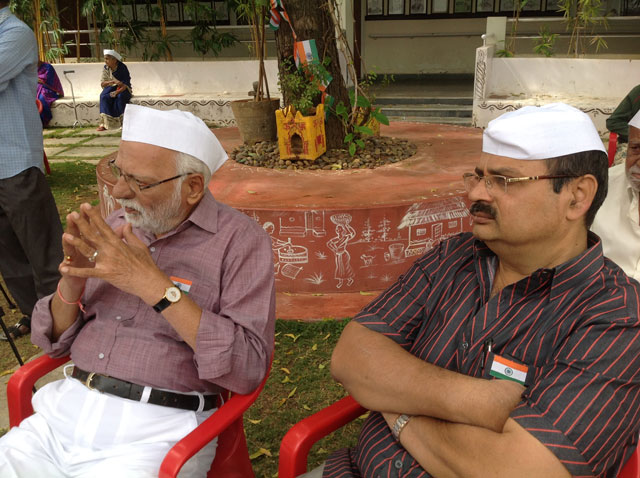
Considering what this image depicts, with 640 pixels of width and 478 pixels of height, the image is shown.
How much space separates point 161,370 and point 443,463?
93 centimetres

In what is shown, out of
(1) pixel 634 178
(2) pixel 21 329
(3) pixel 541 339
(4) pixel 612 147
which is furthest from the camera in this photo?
(4) pixel 612 147

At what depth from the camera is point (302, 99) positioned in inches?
203

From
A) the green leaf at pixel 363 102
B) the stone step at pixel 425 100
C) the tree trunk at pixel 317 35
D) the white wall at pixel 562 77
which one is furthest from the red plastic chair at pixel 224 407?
the stone step at pixel 425 100

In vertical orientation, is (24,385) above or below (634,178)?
below

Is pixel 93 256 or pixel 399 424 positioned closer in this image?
pixel 399 424

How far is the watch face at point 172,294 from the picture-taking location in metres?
1.83

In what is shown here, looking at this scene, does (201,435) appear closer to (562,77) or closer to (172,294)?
(172,294)

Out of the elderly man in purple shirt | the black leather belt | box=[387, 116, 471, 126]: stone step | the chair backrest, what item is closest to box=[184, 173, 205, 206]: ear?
the elderly man in purple shirt

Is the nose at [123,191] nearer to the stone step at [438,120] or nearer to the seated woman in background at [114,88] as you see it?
the stone step at [438,120]

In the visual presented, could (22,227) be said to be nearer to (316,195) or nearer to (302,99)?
(316,195)

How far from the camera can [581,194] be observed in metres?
1.72

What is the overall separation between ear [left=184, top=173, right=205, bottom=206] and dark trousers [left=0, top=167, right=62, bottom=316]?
1.93 meters

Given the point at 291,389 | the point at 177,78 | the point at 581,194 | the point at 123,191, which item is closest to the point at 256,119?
the point at 291,389

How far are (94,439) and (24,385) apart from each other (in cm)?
38
